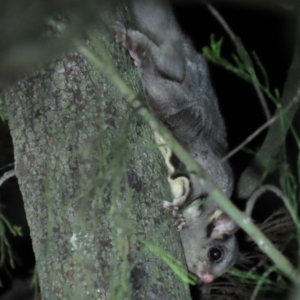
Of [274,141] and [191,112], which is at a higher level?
[191,112]

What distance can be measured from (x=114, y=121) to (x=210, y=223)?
1528 mm

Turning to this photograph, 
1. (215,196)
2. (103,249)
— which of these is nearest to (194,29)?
(103,249)

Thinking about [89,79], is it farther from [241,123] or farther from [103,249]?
[241,123]

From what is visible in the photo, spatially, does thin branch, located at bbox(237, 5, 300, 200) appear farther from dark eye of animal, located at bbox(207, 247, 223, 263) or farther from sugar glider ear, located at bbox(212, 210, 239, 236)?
dark eye of animal, located at bbox(207, 247, 223, 263)

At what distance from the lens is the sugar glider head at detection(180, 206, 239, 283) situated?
388 centimetres

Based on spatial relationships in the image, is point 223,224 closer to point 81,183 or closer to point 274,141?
point 274,141

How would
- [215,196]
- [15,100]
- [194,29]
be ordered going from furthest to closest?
1. [194,29]
2. [15,100]
3. [215,196]

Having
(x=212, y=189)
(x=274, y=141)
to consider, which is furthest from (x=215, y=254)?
(x=212, y=189)

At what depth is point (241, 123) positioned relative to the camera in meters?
4.78

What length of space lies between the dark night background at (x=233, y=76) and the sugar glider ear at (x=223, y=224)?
83cm

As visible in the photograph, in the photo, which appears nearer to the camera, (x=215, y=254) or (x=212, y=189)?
(x=212, y=189)

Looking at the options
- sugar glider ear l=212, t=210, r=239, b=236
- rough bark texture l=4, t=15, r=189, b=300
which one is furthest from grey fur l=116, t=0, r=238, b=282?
rough bark texture l=4, t=15, r=189, b=300

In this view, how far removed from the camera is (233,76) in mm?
4754

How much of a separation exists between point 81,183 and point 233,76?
254cm
